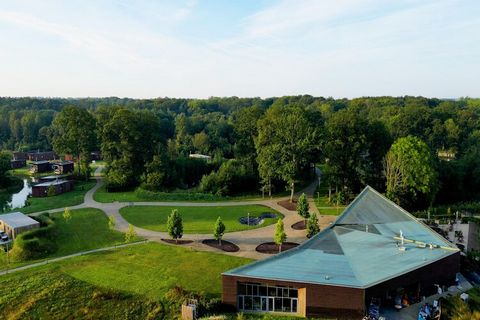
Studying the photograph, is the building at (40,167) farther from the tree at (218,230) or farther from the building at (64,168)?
the tree at (218,230)

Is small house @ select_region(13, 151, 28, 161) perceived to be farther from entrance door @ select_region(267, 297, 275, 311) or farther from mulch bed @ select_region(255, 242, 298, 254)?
entrance door @ select_region(267, 297, 275, 311)

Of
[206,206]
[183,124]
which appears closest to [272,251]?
[206,206]

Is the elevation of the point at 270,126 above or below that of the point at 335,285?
above

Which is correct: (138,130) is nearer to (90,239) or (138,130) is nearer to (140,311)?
(90,239)

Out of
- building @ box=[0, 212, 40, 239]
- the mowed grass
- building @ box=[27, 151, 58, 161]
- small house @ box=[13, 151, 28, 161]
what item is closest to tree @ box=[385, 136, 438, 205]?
the mowed grass

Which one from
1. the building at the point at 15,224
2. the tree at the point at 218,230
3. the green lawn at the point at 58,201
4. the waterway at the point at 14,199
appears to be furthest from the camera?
the waterway at the point at 14,199

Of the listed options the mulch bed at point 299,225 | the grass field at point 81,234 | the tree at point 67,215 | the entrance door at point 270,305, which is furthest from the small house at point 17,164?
the entrance door at point 270,305
